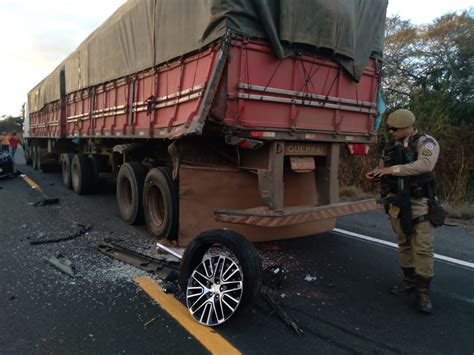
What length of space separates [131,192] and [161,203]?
3.54 feet

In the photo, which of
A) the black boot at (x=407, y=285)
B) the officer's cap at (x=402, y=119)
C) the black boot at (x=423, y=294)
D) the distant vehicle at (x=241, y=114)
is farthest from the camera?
the distant vehicle at (x=241, y=114)

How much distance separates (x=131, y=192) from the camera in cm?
673

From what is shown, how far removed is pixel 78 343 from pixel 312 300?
206 centimetres

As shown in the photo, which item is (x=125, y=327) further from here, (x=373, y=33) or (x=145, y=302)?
(x=373, y=33)

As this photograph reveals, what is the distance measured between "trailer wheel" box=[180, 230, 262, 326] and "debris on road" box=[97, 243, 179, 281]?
69 cm

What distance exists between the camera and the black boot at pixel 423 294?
355 centimetres

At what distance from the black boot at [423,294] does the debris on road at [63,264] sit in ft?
11.2

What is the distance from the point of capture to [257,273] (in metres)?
3.17

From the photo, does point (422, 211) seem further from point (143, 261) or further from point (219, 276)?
point (143, 261)

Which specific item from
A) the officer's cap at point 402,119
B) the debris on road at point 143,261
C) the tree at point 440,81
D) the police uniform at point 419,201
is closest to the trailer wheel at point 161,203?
the debris on road at point 143,261

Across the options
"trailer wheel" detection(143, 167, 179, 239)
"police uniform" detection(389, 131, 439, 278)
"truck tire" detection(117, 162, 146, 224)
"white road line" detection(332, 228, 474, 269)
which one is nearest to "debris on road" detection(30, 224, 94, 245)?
"truck tire" detection(117, 162, 146, 224)

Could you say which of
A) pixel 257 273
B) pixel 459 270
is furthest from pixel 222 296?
pixel 459 270

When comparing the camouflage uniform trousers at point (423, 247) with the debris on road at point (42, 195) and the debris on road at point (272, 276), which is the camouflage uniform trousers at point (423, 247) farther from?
the debris on road at point (42, 195)

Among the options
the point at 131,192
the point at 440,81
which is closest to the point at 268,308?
the point at 131,192
